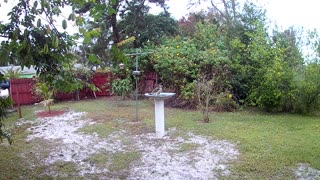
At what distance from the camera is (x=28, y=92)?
1299 cm

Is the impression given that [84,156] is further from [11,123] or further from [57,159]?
[11,123]

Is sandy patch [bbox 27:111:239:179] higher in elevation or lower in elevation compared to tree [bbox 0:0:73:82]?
lower

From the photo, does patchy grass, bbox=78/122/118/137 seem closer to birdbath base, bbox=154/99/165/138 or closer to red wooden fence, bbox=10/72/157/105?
birdbath base, bbox=154/99/165/138

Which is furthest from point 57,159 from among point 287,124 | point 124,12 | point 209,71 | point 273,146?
point 124,12

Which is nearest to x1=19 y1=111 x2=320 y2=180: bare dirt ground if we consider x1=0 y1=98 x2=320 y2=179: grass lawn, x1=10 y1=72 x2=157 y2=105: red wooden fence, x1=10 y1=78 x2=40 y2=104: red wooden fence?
x1=0 y1=98 x2=320 y2=179: grass lawn

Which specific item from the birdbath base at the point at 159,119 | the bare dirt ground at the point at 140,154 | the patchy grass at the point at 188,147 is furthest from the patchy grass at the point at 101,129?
the patchy grass at the point at 188,147

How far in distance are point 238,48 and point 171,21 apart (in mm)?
7017

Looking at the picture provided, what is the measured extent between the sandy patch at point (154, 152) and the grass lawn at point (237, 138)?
0.59 ft

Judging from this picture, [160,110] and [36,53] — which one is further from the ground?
[36,53]

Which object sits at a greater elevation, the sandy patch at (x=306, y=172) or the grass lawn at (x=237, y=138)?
the grass lawn at (x=237, y=138)

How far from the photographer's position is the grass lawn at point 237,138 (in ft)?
15.0

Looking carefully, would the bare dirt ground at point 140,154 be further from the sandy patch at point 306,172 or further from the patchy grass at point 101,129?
the patchy grass at point 101,129

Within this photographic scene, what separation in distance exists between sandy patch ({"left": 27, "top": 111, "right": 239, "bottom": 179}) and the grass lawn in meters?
0.18

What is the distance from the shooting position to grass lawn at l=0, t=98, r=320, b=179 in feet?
15.0
